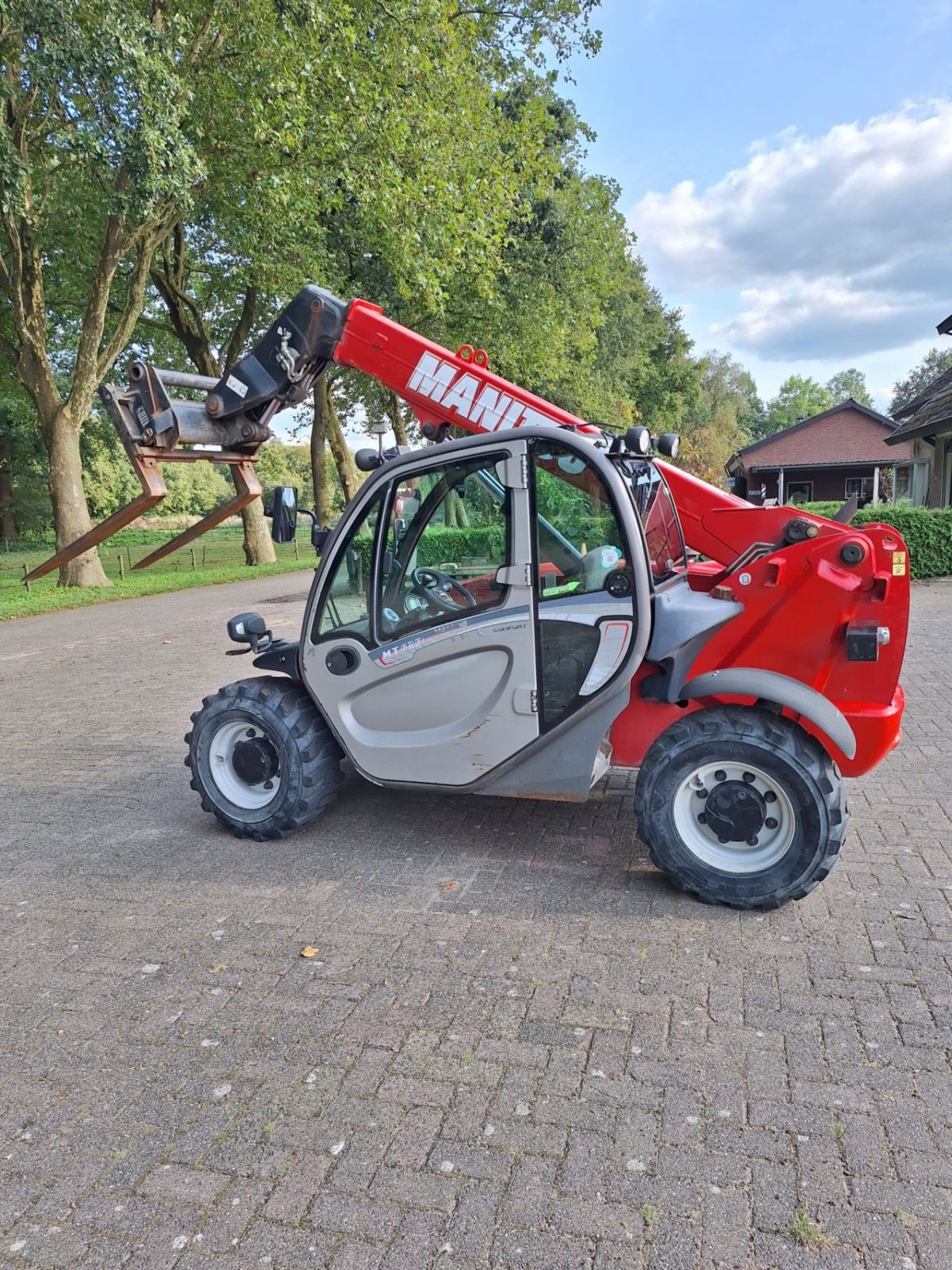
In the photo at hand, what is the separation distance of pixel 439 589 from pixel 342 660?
695mm

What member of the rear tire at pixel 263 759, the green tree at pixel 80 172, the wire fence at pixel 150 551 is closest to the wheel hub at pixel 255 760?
the rear tire at pixel 263 759

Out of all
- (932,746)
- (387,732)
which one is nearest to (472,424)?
(387,732)

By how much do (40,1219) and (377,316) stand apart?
419cm

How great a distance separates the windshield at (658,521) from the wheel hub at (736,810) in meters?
1.30

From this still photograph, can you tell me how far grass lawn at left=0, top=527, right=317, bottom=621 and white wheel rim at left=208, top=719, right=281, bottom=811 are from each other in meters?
2.73

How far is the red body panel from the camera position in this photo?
372 centimetres

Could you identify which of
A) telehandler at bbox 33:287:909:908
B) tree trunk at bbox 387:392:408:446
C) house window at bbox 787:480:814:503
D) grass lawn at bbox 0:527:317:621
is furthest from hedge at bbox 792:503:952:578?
house window at bbox 787:480:814:503

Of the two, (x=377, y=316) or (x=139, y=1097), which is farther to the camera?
(x=377, y=316)

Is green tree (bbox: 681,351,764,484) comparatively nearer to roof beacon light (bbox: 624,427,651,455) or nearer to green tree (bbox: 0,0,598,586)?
green tree (bbox: 0,0,598,586)

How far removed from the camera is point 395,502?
4.32 meters

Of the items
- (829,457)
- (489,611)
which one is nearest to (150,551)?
(489,611)

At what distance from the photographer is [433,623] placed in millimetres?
4258

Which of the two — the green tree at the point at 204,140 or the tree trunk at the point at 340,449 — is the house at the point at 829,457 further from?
the green tree at the point at 204,140

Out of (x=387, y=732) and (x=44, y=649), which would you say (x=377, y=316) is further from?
(x=44, y=649)
